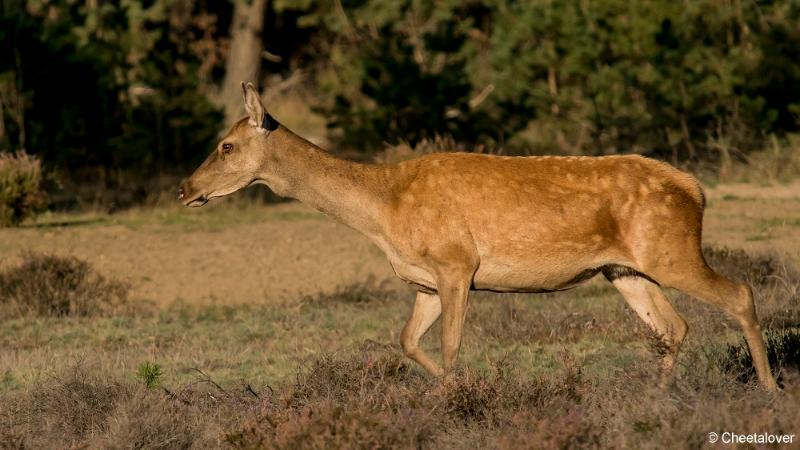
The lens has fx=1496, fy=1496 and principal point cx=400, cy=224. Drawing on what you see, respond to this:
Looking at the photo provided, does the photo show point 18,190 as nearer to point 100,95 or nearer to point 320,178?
point 100,95

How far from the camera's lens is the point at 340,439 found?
811 cm

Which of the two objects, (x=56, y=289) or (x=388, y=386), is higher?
(x=388, y=386)

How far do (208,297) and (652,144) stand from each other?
11.9 m

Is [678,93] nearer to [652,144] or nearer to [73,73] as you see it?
[652,144]

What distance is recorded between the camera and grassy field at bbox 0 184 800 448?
27.7ft

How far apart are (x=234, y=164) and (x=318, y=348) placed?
2881 millimetres

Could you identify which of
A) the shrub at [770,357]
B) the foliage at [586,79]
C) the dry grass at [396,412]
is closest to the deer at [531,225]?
the shrub at [770,357]

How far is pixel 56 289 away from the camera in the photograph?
16516 millimetres

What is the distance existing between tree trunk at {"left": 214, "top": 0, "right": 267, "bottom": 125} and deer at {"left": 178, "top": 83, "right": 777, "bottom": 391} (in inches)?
990

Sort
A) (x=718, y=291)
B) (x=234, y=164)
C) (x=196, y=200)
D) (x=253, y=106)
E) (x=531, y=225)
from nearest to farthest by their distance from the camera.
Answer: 1. (x=718, y=291)
2. (x=531, y=225)
3. (x=253, y=106)
4. (x=234, y=164)
5. (x=196, y=200)

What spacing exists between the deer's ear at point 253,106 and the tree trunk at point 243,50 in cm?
2476

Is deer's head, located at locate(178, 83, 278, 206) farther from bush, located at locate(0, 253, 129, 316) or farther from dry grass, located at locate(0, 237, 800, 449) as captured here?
bush, located at locate(0, 253, 129, 316)

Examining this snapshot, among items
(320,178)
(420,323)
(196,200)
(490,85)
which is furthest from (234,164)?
(490,85)

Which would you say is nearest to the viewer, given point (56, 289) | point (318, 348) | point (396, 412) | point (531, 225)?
point (396, 412)
